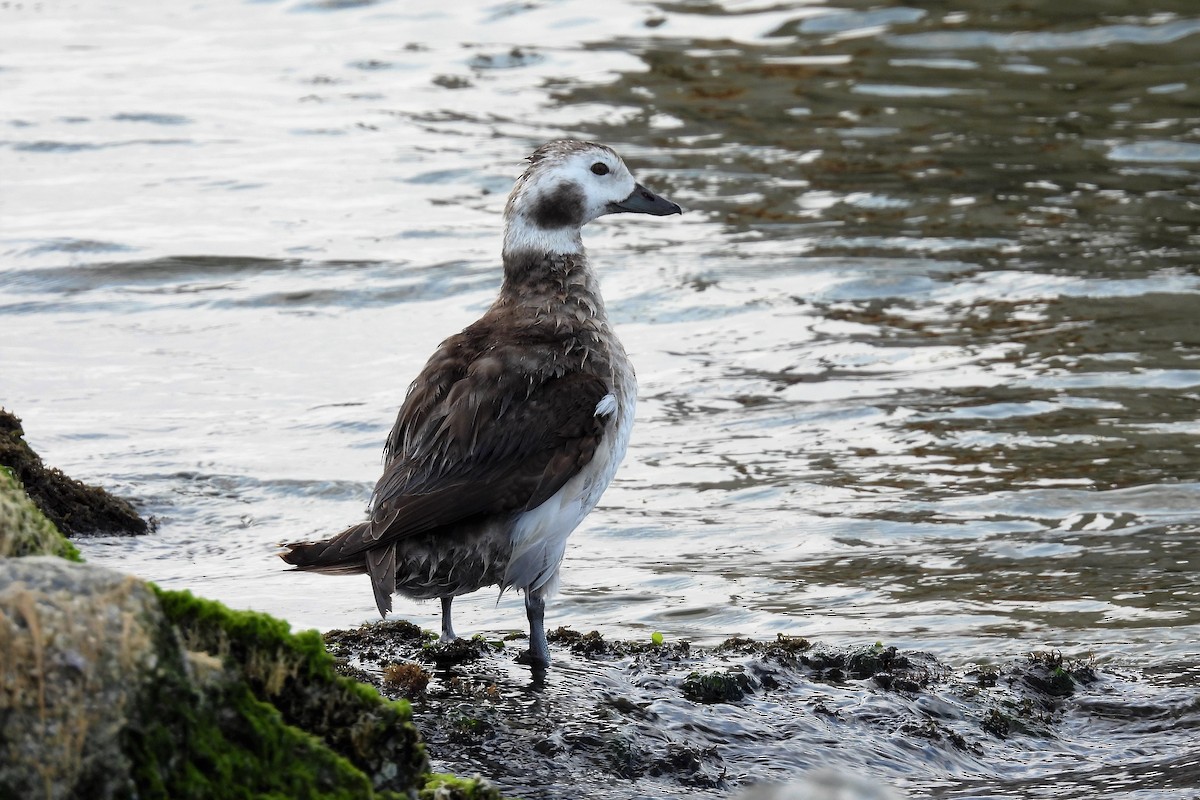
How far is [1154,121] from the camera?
1588cm

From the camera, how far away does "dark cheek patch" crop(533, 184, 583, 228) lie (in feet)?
23.6

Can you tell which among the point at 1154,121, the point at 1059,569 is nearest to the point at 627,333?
the point at 1059,569

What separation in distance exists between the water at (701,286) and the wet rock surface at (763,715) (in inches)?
25.4

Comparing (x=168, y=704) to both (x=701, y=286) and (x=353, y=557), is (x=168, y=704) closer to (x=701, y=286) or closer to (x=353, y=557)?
(x=353, y=557)

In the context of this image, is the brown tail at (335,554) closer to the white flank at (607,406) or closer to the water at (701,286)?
the white flank at (607,406)

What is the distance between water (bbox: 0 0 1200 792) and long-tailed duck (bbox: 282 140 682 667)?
1061 mm

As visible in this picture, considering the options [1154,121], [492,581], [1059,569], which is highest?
[1154,121]

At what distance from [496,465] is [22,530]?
7.48ft

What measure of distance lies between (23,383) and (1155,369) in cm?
723

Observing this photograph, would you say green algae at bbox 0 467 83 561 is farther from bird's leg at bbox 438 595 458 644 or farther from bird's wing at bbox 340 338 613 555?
bird's leg at bbox 438 595 458 644

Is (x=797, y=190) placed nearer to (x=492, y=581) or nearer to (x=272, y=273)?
(x=272, y=273)

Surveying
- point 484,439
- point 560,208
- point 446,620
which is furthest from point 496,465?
point 560,208

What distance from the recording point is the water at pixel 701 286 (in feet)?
25.5

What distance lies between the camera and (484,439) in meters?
5.93
